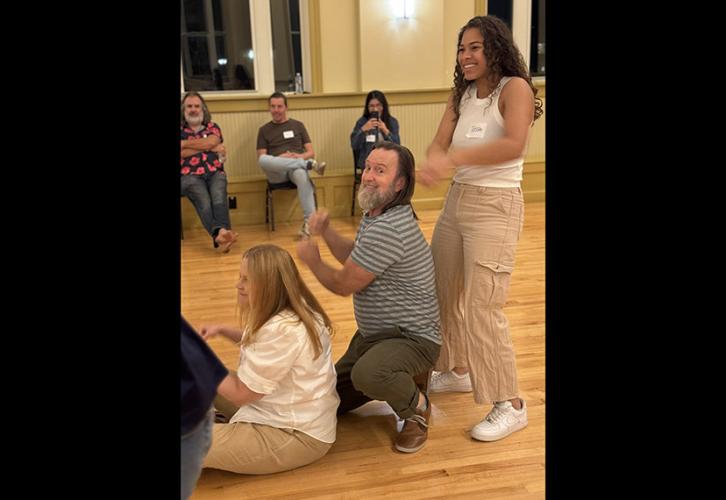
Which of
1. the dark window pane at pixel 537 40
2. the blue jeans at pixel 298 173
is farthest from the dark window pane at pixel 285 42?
the dark window pane at pixel 537 40

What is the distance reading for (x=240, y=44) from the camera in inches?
307

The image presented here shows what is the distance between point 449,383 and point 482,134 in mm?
1114

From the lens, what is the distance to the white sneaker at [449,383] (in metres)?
3.19

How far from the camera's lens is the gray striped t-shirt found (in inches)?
105

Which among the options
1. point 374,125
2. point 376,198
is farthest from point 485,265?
point 374,125

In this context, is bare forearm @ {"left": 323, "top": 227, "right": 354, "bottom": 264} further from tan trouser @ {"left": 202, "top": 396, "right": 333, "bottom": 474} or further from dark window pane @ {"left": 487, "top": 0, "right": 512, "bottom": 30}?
dark window pane @ {"left": 487, "top": 0, "right": 512, "bottom": 30}

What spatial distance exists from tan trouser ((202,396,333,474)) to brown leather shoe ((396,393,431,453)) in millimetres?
322

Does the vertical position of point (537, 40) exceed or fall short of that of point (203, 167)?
it exceeds it

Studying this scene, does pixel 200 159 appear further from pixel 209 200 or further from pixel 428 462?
pixel 428 462

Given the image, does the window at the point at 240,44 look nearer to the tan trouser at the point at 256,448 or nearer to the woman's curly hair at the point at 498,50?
the woman's curly hair at the point at 498,50
